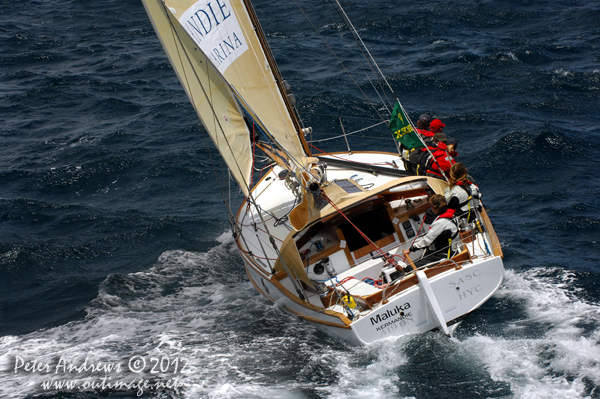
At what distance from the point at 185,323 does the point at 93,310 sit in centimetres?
206

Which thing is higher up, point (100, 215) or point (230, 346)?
point (100, 215)

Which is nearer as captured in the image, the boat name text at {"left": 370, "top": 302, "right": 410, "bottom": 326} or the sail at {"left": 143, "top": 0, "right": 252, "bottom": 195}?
the boat name text at {"left": 370, "top": 302, "right": 410, "bottom": 326}

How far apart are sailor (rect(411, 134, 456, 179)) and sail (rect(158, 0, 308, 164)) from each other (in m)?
2.19

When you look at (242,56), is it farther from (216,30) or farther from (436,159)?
(436,159)

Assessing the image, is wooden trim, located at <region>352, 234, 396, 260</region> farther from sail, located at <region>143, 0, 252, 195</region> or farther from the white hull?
sail, located at <region>143, 0, 252, 195</region>

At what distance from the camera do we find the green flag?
30.3 ft

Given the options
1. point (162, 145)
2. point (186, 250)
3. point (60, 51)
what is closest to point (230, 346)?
point (186, 250)

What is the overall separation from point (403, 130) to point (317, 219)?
2.60m

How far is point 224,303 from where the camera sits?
10164mm

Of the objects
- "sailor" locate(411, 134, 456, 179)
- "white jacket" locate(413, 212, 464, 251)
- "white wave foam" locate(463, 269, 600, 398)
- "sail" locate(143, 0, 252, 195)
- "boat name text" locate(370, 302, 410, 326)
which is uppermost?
"sail" locate(143, 0, 252, 195)

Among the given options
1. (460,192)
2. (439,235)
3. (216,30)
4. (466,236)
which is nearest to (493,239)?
(466,236)

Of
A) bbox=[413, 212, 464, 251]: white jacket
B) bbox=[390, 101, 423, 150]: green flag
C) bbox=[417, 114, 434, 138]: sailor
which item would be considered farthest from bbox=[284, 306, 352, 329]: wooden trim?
bbox=[417, 114, 434, 138]: sailor

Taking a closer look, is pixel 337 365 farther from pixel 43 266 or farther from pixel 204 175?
pixel 204 175

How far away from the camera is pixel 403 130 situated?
30.6 feet
